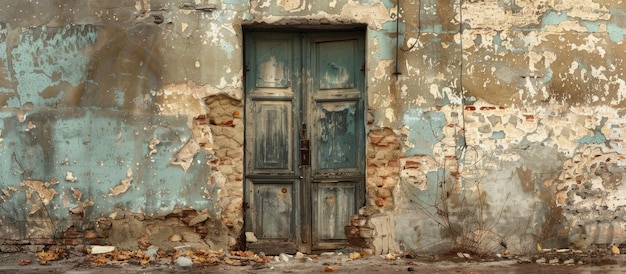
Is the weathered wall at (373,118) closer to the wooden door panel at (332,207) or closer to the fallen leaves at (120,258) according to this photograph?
the fallen leaves at (120,258)

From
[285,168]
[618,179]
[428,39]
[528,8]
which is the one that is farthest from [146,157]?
[618,179]

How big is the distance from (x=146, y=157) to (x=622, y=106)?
14.4 ft

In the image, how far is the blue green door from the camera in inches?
274

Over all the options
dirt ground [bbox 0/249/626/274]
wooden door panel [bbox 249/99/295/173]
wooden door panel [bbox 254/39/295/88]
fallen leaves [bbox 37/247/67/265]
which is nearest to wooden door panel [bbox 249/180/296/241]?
wooden door panel [bbox 249/99/295/173]

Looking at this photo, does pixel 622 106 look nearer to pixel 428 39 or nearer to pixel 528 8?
pixel 528 8

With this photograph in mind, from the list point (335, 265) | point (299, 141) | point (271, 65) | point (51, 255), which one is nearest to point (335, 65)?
point (271, 65)

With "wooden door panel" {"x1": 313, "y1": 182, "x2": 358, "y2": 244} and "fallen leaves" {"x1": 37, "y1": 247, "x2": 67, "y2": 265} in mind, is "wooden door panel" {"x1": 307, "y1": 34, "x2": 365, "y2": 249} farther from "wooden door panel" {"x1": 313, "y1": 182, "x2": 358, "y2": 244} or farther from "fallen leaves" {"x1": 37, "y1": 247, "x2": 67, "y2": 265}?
"fallen leaves" {"x1": 37, "y1": 247, "x2": 67, "y2": 265}

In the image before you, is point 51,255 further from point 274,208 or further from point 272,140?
point 272,140

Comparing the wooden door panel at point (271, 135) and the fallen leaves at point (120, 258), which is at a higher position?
the wooden door panel at point (271, 135)

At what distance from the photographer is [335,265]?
649 cm

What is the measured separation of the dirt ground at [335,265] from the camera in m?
6.29

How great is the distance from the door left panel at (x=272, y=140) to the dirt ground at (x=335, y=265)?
0.35 m

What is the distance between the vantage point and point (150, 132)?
6703mm

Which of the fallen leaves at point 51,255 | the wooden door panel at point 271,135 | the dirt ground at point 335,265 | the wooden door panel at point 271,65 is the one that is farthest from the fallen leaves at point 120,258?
the wooden door panel at point 271,65
